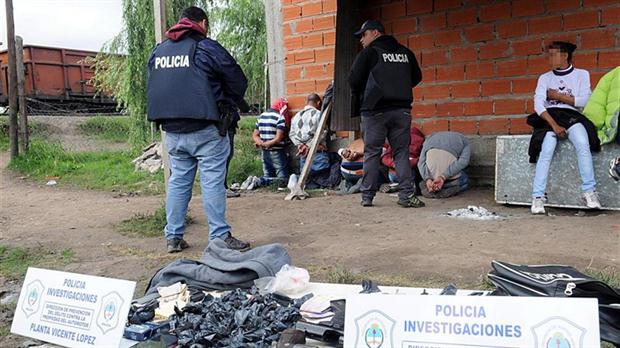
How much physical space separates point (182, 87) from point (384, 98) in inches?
94.3

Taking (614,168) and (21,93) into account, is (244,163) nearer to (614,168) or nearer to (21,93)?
(21,93)

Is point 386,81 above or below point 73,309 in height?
above

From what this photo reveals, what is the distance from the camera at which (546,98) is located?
5.78 m

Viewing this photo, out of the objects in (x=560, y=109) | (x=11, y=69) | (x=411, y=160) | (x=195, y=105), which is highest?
(x=11, y=69)

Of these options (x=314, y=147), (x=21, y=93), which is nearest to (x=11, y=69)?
(x=21, y=93)

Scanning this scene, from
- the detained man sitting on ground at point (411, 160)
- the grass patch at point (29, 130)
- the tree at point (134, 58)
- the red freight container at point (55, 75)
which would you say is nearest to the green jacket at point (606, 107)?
the detained man sitting on ground at point (411, 160)

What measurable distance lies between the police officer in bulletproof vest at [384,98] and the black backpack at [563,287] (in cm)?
362

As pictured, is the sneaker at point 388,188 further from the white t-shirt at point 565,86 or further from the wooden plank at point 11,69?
the wooden plank at point 11,69

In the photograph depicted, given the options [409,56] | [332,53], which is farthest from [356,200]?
[332,53]

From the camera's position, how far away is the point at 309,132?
817 cm

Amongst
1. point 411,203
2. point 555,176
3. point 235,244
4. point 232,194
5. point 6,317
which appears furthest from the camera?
point 232,194

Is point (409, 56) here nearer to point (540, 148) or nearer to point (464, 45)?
point (464, 45)

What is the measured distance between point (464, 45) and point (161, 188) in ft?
16.6

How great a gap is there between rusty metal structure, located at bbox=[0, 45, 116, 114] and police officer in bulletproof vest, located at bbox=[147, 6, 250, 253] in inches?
574
